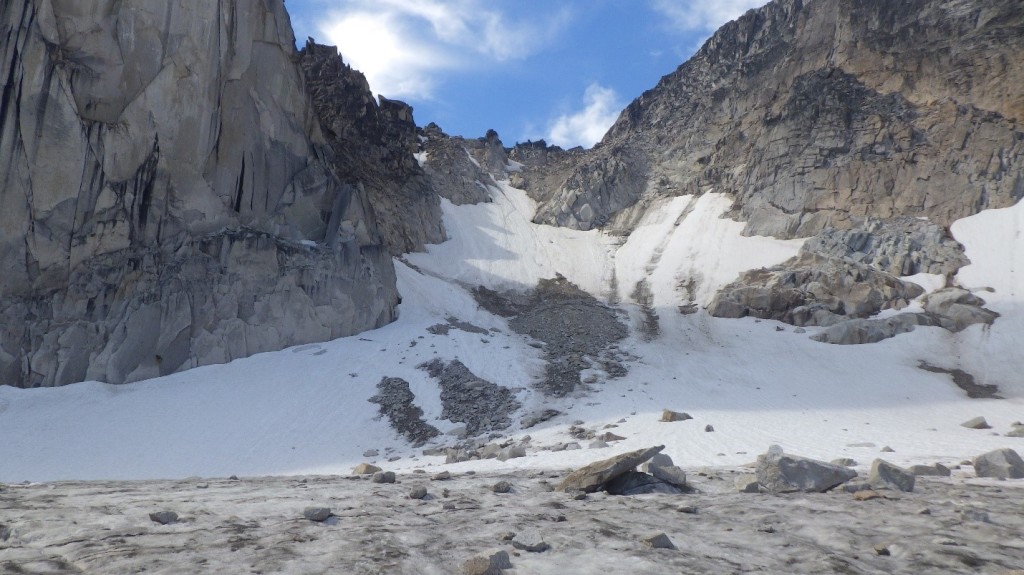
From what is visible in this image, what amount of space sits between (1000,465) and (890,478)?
2.15 metres

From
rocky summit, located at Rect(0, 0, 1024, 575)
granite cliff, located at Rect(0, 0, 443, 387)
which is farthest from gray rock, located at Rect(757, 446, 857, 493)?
granite cliff, located at Rect(0, 0, 443, 387)

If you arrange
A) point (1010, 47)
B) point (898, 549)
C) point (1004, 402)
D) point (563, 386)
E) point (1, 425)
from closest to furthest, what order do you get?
point (898, 549) < point (1, 425) < point (1004, 402) < point (563, 386) < point (1010, 47)

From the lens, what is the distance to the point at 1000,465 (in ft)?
29.5

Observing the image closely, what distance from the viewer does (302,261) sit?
2753 centimetres

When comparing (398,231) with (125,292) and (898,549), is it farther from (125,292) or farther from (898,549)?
(898,549)

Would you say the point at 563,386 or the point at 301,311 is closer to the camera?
the point at 563,386

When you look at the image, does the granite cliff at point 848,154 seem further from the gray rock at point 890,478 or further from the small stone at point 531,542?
the small stone at point 531,542

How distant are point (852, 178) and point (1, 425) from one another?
45276mm

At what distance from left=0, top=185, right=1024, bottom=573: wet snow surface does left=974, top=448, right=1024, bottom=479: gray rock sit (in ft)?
0.74

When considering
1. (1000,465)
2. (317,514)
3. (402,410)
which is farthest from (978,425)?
(317,514)

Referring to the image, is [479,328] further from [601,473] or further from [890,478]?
[890,478]

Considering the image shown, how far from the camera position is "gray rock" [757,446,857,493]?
8266 millimetres

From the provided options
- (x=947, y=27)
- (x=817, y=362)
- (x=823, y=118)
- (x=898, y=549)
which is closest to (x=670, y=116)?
(x=823, y=118)

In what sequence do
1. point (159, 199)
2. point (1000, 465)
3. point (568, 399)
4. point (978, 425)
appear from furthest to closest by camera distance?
point (159, 199)
point (568, 399)
point (978, 425)
point (1000, 465)
